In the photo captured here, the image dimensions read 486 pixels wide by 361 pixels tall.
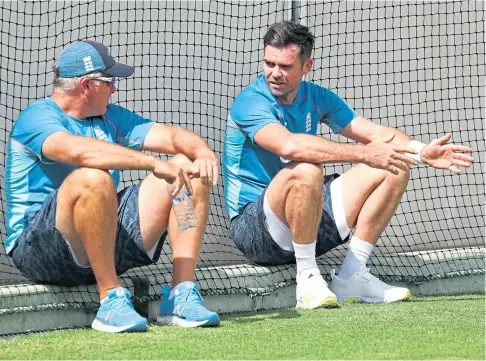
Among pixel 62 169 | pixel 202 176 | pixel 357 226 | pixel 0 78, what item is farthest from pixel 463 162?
pixel 0 78

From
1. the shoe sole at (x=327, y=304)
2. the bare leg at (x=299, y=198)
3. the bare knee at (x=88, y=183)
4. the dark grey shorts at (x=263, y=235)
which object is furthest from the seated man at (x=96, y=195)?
the shoe sole at (x=327, y=304)

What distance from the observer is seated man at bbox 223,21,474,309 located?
5.55m

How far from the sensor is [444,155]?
5590mm

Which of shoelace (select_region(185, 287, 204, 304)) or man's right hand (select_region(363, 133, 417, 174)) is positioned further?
man's right hand (select_region(363, 133, 417, 174))

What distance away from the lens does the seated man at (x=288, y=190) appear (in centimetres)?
555

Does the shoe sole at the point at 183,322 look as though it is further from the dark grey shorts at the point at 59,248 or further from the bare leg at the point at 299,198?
the bare leg at the point at 299,198

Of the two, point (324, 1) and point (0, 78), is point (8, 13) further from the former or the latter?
point (324, 1)

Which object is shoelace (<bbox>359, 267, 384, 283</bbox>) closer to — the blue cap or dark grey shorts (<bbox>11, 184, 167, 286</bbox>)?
dark grey shorts (<bbox>11, 184, 167, 286</bbox>)

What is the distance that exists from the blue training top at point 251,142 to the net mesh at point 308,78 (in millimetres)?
443

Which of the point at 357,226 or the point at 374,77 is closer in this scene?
the point at 357,226

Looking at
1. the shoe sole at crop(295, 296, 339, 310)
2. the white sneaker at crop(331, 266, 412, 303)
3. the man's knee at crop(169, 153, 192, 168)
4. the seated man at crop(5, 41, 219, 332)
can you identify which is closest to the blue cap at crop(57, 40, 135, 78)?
the seated man at crop(5, 41, 219, 332)

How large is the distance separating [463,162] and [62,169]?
204 cm

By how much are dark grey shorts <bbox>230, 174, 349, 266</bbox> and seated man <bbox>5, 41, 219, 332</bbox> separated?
0.67 m

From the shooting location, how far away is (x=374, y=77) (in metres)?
7.68
